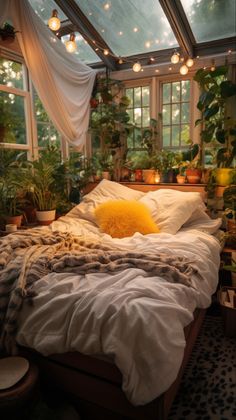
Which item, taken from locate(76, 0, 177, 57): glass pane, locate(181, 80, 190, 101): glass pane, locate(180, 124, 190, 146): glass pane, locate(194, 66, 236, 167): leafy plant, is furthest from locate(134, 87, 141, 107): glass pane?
locate(194, 66, 236, 167): leafy plant

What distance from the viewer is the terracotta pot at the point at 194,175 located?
3.11 m

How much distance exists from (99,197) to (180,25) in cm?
193

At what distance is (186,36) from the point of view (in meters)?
3.05

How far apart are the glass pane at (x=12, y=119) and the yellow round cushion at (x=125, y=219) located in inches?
43.8

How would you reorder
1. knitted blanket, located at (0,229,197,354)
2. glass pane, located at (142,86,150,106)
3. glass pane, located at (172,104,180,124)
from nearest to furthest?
knitted blanket, located at (0,229,197,354)
glass pane, located at (172,104,180,124)
glass pane, located at (142,86,150,106)

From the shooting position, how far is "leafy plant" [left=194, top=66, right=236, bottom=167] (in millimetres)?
2852

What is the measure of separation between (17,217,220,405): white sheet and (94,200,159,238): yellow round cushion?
0.88 metres

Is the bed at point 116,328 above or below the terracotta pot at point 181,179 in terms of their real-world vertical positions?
below

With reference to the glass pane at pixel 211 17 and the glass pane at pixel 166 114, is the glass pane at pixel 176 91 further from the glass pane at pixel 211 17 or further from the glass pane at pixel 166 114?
the glass pane at pixel 211 17

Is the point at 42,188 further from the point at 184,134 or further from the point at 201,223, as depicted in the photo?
the point at 184,134

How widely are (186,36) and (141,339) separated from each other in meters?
3.13

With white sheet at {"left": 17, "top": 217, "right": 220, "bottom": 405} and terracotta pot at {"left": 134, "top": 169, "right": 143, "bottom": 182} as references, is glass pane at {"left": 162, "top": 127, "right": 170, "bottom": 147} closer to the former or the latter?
terracotta pot at {"left": 134, "top": 169, "right": 143, "bottom": 182}

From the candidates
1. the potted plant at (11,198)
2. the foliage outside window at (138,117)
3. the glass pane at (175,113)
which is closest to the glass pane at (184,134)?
the glass pane at (175,113)

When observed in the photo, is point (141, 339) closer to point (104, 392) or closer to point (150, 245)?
point (104, 392)
